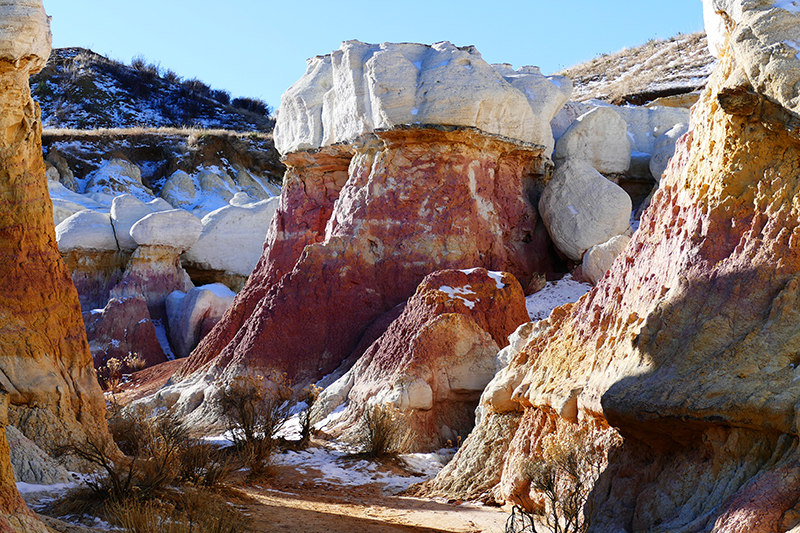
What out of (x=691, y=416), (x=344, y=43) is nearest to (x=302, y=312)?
(x=344, y=43)

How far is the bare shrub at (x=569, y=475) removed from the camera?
5.18 metres

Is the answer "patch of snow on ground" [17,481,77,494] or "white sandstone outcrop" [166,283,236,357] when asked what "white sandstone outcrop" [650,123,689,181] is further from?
"patch of snow on ground" [17,481,77,494]

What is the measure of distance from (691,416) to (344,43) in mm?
11085

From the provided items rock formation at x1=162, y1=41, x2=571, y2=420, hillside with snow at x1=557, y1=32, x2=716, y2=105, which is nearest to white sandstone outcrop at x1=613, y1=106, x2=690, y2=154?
rock formation at x1=162, y1=41, x2=571, y2=420

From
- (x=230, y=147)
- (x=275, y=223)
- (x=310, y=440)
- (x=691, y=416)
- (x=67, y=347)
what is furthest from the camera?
(x=230, y=147)

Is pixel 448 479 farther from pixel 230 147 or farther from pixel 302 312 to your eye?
pixel 230 147

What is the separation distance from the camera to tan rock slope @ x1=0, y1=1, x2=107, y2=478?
6.94m

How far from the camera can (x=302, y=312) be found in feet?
42.6

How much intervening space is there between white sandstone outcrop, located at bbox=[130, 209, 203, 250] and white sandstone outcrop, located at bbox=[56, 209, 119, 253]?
71 centimetres

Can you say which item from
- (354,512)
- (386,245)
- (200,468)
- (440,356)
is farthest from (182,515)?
(386,245)

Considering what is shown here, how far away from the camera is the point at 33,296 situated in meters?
7.38

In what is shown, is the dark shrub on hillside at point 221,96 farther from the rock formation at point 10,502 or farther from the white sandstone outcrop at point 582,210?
the rock formation at point 10,502

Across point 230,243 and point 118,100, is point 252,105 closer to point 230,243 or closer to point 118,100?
point 118,100

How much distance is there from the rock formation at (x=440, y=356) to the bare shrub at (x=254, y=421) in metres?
0.86
